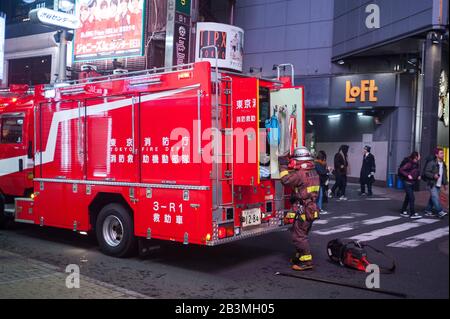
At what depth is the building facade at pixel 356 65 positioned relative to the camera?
1850cm

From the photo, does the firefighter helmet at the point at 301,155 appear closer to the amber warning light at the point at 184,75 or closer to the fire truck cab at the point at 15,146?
the amber warning light at the point at 184,75

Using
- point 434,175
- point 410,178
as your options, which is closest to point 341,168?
point 410,178

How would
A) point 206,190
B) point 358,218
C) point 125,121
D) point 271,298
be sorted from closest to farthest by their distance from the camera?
point 271,298, point 206,190, point 125,121, point 358,218

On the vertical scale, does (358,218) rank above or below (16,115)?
below

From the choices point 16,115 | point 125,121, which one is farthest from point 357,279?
point 16,115

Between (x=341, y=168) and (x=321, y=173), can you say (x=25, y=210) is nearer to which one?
(x=321, y=173)

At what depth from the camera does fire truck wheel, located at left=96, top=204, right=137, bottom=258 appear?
7750 mm

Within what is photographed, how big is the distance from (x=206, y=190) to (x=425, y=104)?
42.4 feet

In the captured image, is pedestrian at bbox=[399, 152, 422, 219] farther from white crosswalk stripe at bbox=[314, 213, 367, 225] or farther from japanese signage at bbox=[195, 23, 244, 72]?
japanese signage at bbox=[195, 23, 244, 72]

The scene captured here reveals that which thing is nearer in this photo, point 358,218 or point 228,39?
point 358,218

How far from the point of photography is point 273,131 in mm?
7770

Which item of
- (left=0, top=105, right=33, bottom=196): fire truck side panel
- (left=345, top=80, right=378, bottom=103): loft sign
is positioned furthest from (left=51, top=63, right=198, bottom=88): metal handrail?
(left=345, top=80, right=378, bottom=103): loft sign

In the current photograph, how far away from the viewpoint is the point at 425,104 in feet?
55.6
